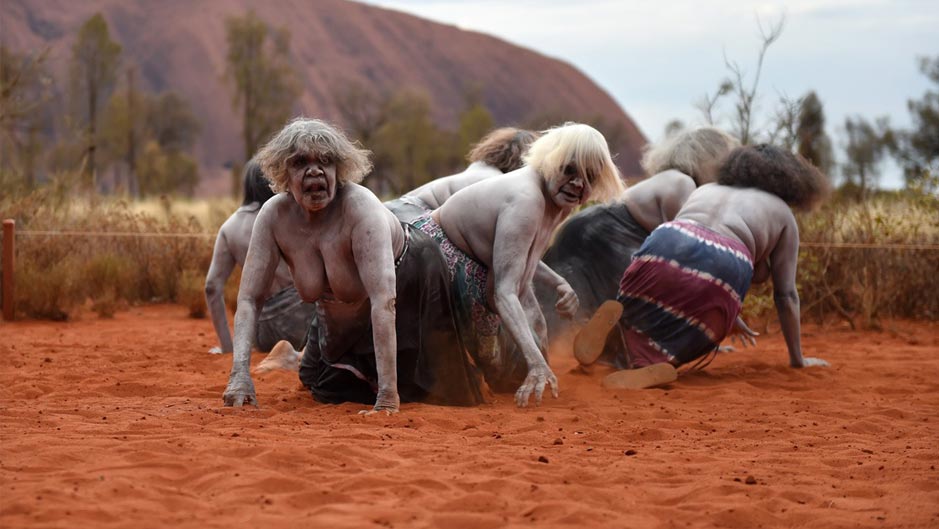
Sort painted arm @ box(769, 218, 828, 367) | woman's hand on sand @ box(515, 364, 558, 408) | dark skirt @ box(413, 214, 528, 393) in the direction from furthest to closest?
painted arm @ box(769, 218, 828, 367)
dark skirt @ box(413, 214, 528, 393)
woman's hand on sand @ box(515, 364, 558, 408)

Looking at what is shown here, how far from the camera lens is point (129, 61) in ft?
186

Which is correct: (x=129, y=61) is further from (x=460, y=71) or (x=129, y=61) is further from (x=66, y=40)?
(x=460, y=71)

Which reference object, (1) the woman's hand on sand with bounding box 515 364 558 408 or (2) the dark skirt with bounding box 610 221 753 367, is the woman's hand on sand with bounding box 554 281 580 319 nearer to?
(2) the dark skirt with bounding box 610 221 753 367

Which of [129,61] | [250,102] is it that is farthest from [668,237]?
[129,61]

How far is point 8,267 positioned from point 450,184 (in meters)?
4.70

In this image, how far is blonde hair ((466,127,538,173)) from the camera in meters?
7.52

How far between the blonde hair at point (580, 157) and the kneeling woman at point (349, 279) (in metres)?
0.72

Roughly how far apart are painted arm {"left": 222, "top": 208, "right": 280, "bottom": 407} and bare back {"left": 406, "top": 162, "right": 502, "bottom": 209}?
1.92 m

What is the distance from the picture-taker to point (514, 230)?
6074 mm

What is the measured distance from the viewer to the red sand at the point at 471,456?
3.86 m

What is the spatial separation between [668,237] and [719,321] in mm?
572

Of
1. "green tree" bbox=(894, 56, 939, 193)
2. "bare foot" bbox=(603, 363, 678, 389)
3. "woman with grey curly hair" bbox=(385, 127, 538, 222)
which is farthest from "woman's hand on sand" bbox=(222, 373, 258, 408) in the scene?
"green tree" bbox=(894, 56, 939, 193)

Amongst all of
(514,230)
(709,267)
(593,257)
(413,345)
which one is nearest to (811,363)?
(709,267)

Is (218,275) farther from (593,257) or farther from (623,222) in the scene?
(623,222)
